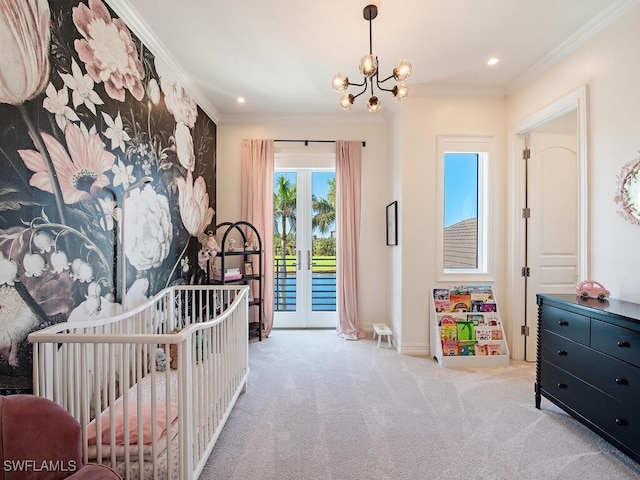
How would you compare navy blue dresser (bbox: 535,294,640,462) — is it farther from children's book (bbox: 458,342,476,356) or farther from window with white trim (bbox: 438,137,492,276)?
window with white trim (bbox: 438,137,492,276)

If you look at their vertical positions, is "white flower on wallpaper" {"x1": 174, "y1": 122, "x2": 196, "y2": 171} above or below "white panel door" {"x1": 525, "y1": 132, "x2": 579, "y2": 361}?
above

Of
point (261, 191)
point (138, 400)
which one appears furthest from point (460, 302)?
point (138, 400)

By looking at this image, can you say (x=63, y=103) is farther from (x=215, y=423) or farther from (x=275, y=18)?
(x=215, y=423)

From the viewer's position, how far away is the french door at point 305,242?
12.6 ft

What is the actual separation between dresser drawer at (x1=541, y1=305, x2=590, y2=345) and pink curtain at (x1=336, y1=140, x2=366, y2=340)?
197 centimetres

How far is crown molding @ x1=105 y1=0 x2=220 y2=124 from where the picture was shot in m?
1.95

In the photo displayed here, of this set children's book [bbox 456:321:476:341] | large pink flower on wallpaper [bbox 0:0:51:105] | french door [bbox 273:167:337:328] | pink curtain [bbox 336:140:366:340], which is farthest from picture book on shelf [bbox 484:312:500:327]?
large pink flower on wallpaper [bbox 0:0:51:105]

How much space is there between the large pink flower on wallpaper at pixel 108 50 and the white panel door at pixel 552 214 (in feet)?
11.6

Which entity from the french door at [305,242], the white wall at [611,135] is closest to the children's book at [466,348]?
the white wall at [611,135]

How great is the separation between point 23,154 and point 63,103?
1.26ft

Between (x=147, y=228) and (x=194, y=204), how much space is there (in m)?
0.87

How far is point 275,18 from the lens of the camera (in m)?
2.05

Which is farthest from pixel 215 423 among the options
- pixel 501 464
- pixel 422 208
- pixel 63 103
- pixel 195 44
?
pixel 195 44

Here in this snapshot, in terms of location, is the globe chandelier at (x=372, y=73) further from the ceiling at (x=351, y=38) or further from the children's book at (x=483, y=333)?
the children's book at (x=483, y=333)
